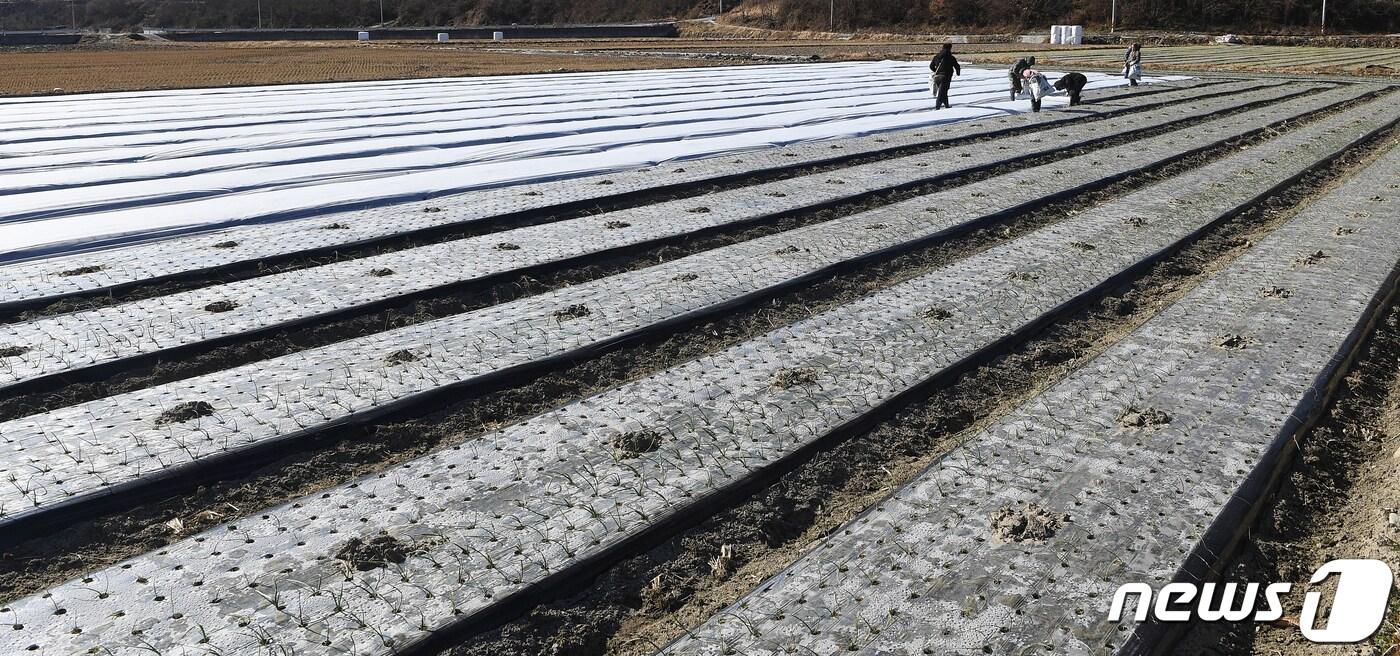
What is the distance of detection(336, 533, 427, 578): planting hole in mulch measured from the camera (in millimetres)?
2977

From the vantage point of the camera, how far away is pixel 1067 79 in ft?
52.0

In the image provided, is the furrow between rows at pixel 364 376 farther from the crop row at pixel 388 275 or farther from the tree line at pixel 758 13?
the tree line at pixel 758 13

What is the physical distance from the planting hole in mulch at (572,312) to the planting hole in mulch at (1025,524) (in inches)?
103

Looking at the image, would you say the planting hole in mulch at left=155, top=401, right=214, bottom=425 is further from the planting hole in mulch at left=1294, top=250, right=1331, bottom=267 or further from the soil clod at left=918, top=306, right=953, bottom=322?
the planting hole in mulch at left=1294, top=250, right=1331, bottom=267

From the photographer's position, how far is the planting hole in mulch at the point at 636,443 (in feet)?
12.3

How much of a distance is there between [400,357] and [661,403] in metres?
1.21

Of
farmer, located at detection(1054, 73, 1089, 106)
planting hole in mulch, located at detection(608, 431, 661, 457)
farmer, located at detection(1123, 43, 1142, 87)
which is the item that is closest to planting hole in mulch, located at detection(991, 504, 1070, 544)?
planting hole in mulch, located at detection(608, 431, 661, 457)

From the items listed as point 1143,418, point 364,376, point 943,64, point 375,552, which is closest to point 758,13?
point 943,64

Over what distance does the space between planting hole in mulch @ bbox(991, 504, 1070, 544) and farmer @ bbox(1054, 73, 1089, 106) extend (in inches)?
542

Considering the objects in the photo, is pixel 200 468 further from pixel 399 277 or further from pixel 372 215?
pixel 372 215

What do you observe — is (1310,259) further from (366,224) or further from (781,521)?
(366,224)

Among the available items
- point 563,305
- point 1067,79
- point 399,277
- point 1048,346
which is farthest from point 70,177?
point 1067,79

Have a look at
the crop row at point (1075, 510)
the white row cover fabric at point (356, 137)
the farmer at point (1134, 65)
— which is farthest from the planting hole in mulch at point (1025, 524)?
the farmer at point (1134, 65)

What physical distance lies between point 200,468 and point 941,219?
5510 millimetres
